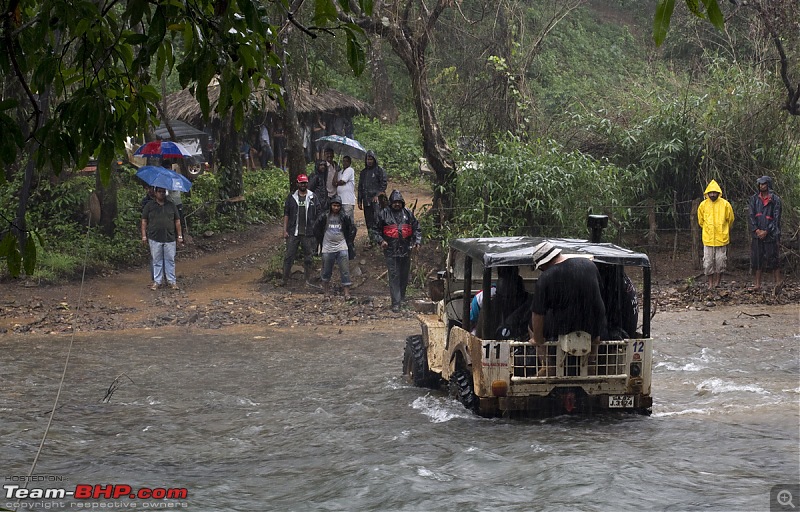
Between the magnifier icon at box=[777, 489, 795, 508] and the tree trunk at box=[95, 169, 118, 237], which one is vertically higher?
the tree trunk at box=[95, 169, 118, 237]

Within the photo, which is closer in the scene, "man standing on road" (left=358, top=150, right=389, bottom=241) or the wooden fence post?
the wooden fence post

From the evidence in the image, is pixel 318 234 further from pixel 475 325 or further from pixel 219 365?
pixel 475 325

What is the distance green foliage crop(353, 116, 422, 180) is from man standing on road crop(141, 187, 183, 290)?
35.6ft

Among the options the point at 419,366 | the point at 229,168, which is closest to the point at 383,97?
the point at 229,168

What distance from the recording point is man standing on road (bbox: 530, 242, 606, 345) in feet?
25.3

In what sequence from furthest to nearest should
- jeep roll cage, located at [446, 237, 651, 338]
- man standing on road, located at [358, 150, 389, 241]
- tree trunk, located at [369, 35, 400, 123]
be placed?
tree trunk, located at [369, 35, 400, 123] → man standing on road, located at [358, 150, 389, 241] → jeep roll cage, located at [446, 237, 651, 338]

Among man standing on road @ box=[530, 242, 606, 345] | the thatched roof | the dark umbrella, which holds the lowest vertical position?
man standing on road @ box=[530, 242, 606, 345]

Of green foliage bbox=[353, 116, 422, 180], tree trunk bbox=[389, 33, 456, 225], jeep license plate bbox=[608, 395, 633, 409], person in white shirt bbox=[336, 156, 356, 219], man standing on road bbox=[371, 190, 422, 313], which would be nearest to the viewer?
jeep license plate bbox=[608, 395, 633, 409]

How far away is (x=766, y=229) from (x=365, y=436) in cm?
934

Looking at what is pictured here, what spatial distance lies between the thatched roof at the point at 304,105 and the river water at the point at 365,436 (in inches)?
467

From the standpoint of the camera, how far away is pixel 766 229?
15.3 meters

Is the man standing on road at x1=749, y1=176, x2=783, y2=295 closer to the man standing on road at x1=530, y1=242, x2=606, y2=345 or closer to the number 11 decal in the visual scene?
the man standing on road at x1=530, y1=242, x2=606, y2=345

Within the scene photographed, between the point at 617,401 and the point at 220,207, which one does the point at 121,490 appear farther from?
the point at 220,207

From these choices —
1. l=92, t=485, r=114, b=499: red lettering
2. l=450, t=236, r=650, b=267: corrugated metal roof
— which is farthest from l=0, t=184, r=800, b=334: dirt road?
l=92, t=485, r=114, b=499: red lettering
